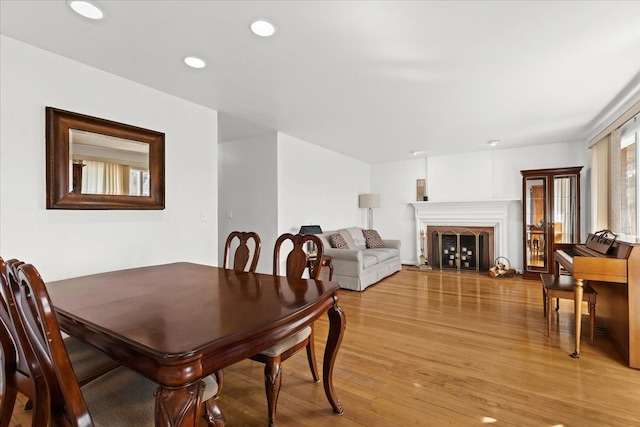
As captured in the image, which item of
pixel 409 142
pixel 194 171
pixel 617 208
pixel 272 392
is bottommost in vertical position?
pixel 272 392

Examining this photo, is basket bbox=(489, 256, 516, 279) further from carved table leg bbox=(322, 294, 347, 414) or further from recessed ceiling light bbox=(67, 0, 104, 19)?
recessed ceiling light bbox=(67, 0, 104, 19)

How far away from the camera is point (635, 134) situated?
3.33m

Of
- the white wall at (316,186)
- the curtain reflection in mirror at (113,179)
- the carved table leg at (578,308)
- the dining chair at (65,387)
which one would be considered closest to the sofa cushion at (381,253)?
the white wall at (316,186)

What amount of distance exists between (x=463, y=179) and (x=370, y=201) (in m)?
1.92

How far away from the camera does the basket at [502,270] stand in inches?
212

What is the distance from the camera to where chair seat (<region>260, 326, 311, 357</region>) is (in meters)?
1.56

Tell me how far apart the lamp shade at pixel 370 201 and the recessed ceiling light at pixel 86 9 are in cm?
528

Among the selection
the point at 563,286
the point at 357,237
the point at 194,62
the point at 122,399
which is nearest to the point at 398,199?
the point at 357,237

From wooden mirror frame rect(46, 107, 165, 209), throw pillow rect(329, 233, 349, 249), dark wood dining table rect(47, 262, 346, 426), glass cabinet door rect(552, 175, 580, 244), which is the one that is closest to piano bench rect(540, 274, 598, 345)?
dark wood dining table rect(47, 262, 346, 426)

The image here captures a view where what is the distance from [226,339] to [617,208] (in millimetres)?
4682

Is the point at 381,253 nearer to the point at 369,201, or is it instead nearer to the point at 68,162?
the point at 369,201

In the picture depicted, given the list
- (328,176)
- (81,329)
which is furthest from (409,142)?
(81,329)

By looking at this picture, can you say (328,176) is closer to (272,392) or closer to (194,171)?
(194,171)

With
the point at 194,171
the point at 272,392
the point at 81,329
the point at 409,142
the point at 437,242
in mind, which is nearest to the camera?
the point at 81,329
